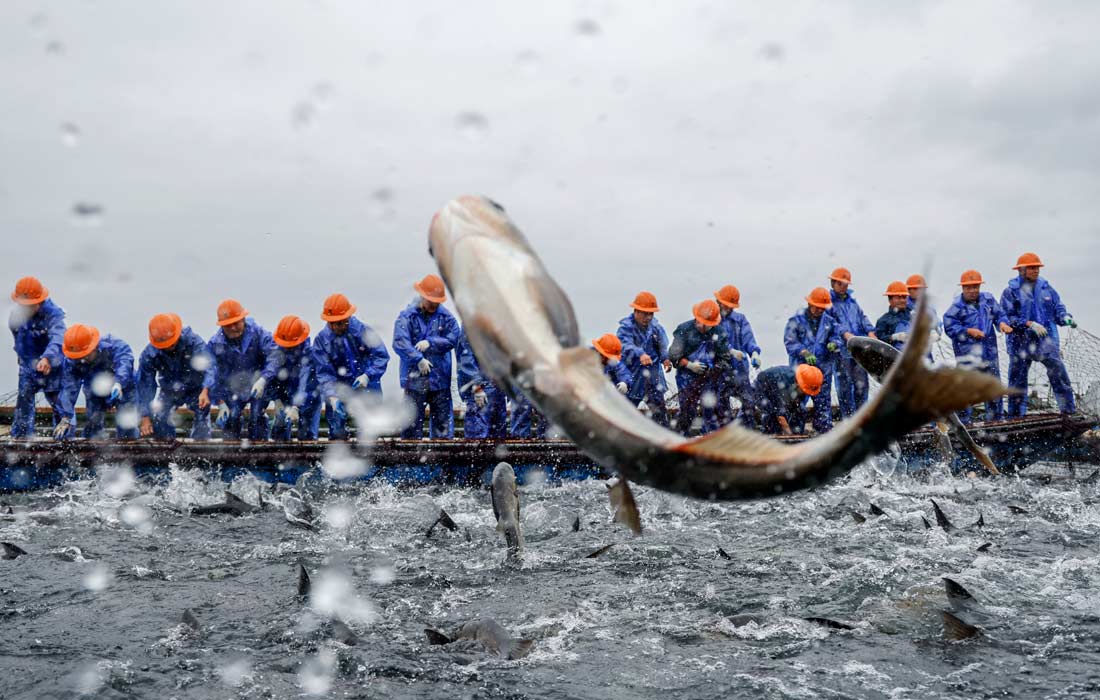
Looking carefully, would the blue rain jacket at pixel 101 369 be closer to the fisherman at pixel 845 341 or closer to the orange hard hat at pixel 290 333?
the orange hard hat at pixel 290 333

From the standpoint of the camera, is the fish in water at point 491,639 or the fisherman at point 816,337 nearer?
the fish in water at point 491,639

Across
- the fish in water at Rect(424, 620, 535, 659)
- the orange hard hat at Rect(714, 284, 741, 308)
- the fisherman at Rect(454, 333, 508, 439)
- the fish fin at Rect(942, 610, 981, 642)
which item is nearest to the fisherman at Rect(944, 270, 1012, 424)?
the orange hard hat at Rect(714, 284, 741, 308)

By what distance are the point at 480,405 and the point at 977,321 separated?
28.3ft

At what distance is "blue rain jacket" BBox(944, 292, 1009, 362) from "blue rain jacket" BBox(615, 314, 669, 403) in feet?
17.0

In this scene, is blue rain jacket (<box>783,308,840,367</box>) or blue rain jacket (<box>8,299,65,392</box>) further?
blue rain jacket (<box>783,308,840,367</box>)

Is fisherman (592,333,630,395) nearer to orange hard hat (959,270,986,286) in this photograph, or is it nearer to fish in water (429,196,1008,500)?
orange hard hat (959,270,986,286)

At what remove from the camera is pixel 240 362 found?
1369 centimetres

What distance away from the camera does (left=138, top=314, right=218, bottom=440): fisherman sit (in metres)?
13.3

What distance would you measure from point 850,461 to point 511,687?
293cm

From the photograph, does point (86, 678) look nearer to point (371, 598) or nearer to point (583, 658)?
point (371, 598)

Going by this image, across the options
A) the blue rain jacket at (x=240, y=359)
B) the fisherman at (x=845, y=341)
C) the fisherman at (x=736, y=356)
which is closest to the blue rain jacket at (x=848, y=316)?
the fisherman at (x=845, y=341)

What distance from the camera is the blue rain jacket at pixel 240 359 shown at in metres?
13.7

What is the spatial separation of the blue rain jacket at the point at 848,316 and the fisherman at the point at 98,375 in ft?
36.7

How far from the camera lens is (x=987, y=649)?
478 cm
